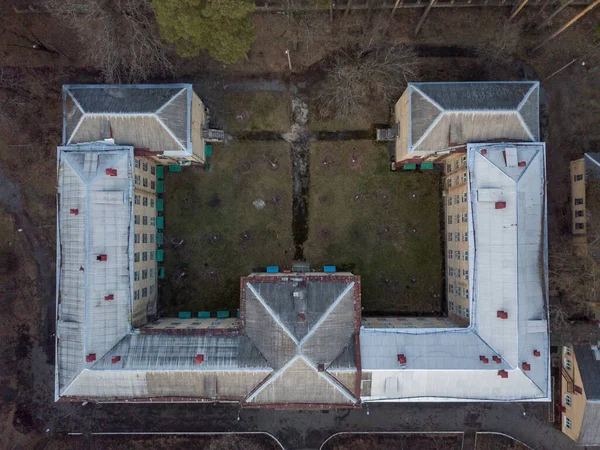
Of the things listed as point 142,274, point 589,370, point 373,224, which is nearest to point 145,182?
point 142,274

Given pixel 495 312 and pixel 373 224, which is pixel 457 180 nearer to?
pixel 373 224

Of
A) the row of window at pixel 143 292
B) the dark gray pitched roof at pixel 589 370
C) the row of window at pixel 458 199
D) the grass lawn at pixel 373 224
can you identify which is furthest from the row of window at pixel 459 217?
the row of window at pixel 143 292

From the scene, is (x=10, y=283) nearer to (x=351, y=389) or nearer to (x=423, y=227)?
(x=351, y=389)

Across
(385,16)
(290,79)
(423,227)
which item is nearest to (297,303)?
(423,227)

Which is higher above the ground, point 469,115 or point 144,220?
point 469,115

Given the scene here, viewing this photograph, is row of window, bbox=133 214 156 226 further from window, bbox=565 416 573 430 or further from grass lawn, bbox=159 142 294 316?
window, bbox=565 416 573 430

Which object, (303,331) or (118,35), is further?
(118,35)

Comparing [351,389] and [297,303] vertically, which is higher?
[297,303]
